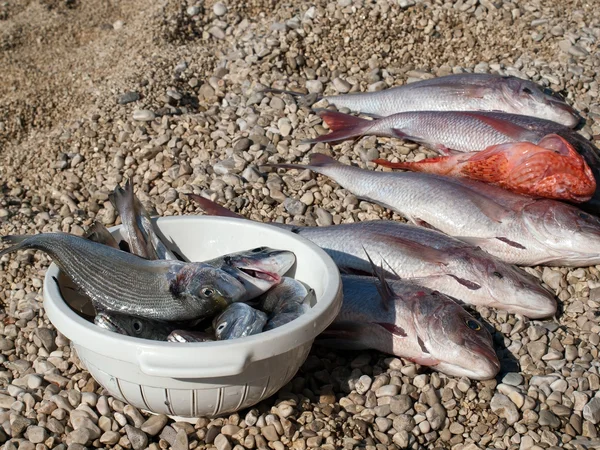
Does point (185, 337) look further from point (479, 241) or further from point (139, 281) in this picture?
point (479, 241)

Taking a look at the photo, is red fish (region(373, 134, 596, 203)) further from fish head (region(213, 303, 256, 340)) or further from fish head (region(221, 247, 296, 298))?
fish head (region(213, 303, 256, 340))

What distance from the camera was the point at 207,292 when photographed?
9.70ft

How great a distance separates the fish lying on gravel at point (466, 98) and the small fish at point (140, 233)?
7.70ft

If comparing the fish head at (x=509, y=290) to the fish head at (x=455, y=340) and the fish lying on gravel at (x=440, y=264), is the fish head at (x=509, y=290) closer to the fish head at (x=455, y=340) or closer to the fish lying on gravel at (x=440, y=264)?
the fish lying on gravel at (x=440, y=264)

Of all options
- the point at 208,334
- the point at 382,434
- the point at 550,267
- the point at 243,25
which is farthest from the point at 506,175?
the point at 243,25

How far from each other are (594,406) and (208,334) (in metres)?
1.62

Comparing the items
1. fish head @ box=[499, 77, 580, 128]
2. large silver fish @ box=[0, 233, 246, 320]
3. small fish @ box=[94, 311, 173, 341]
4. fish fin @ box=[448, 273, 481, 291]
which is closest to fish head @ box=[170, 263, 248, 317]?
large silver fish @ box=[0, 233, 246, 320]

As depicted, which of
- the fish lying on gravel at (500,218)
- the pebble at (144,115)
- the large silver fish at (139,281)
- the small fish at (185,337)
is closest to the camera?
the small fish at (185,337)

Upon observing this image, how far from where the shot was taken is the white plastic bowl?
2.58 meters

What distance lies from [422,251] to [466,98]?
1.84m

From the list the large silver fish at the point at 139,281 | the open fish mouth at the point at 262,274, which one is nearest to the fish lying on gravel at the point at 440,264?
the open fish mouth at the point at 262,274

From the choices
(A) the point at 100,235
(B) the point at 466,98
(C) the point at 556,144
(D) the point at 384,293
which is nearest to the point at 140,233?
(A) the point at 100,235

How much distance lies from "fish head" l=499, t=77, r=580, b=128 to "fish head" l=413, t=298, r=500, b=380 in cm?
223

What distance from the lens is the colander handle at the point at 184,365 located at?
2.56 m
